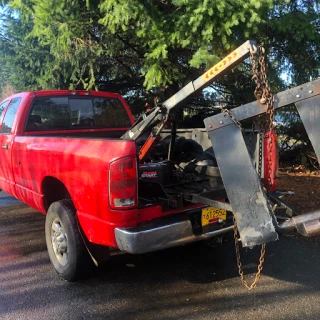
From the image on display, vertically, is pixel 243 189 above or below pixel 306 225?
above

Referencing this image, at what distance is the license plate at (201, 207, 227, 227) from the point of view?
3.53m

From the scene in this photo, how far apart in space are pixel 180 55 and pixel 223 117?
190 inches

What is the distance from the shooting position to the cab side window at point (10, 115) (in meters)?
5.28

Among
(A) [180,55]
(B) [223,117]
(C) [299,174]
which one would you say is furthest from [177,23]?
(C) [299,174]

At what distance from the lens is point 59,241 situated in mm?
3865

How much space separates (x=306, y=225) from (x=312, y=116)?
2.68 feet

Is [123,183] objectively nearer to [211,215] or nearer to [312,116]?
[211,215]

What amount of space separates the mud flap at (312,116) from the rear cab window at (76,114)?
12.2 feet

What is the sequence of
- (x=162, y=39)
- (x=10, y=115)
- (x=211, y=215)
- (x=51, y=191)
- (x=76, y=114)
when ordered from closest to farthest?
(x=211, y=215)
(x=51, y=191)
(x=10, y=115)
(x=76, y=114)
(x=162, y=39)

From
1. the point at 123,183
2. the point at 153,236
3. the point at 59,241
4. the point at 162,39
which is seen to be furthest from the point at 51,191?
the point at 162,39

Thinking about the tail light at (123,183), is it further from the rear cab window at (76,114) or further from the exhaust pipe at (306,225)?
the rear cab window at (76,114)

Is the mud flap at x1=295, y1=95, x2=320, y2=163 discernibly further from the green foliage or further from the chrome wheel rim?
the green foliage

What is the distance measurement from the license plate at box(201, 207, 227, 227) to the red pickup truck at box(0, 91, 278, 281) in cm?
1

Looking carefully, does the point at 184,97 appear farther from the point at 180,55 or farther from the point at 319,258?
the point at 180,55
